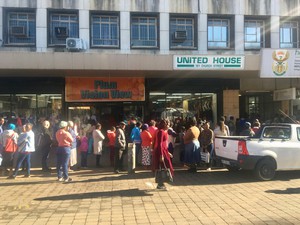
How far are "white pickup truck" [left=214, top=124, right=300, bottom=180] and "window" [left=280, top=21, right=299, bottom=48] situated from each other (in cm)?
968

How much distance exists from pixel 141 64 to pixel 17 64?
15.4 feet

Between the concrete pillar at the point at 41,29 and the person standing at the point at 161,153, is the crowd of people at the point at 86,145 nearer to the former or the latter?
the person standing at the point at 161,153

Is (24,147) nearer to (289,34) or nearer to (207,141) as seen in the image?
(207,141)

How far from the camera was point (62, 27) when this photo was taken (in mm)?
17172

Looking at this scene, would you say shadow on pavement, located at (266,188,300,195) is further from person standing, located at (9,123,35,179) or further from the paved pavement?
person standing, located at (9,123,35,179)

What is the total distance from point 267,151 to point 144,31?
9.74 meters

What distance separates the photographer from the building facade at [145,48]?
16.7 metres

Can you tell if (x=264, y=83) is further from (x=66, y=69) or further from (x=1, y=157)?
(x=1, y=157)

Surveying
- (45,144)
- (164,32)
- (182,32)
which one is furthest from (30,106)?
(182,32)

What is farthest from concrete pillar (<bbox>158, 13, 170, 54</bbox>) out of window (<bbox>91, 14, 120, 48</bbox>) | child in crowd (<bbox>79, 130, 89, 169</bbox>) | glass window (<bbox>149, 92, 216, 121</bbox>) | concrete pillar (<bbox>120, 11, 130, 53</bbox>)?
child in crowd (<bbox>79, 130, 89, 169</bbox>)

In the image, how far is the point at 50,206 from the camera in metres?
7.59

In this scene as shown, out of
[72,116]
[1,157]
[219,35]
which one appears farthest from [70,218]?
[219,35]

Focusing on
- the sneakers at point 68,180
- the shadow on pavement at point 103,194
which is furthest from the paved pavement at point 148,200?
the sneakers at point 68,180

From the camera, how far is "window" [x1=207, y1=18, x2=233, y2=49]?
1844 cm
